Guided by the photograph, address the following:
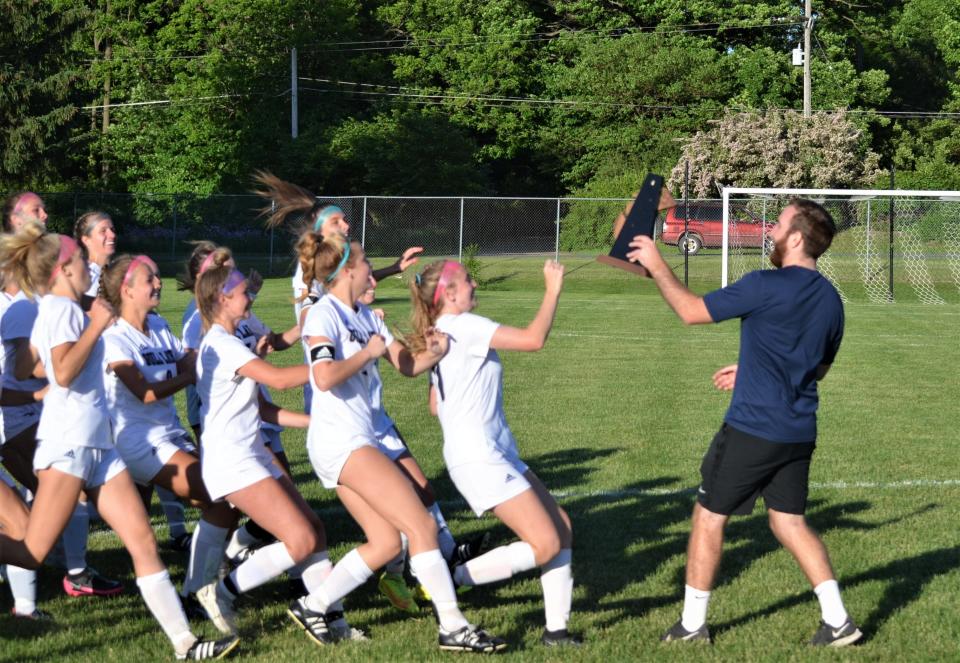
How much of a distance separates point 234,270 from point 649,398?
831 cm

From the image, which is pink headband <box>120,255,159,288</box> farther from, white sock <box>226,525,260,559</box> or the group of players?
white sock <box>226,525,260,559</box>

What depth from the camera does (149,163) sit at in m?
52.8

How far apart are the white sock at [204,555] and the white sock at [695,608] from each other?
219cm

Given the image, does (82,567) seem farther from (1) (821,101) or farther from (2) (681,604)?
(1) (821,101)

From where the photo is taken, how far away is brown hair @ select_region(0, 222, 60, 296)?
515 centimetres

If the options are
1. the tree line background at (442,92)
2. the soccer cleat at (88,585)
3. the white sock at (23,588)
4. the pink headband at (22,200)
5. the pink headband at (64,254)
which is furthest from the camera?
the tree line background at (442,92)

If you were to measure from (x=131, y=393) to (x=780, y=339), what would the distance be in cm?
325

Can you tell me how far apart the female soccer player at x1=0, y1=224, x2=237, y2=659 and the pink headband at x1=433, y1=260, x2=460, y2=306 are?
1.51m

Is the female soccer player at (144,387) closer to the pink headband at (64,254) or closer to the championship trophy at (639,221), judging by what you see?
the pink headband at (64,254)

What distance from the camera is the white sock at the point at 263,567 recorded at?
5363 mm

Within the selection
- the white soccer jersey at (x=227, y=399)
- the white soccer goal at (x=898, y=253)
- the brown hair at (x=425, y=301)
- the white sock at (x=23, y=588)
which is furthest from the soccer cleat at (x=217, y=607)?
the white soccer goal at (x=898, y=253)

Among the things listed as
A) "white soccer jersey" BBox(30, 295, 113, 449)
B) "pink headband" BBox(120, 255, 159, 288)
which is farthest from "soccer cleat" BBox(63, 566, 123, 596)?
"pink headband" BBox(120, 255, 159, 288)

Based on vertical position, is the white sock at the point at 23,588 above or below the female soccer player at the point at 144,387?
below

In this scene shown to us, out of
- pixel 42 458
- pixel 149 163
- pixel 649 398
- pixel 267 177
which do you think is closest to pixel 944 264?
pixel 649 398
